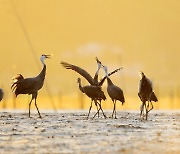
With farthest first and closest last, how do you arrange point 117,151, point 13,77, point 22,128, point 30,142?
point 13,77
point 22,128
point 30,142
point 117,151

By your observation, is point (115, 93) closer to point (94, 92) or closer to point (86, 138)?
point (94, 92)

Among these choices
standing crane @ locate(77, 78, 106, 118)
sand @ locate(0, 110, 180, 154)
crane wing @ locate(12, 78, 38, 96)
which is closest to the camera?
sand @ locate(0, 110, 180, 154)

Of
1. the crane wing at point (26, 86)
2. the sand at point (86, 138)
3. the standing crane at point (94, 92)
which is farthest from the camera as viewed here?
the crane wing at point (26, 86)

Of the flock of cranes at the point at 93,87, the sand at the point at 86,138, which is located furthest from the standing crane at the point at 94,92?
the sand at the point at 86,138

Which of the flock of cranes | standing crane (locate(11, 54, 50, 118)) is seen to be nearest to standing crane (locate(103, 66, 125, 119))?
the flock of cranes

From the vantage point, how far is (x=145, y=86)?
1108 inches

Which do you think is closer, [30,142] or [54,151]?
[54,151]

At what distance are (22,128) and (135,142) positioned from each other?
6.15m

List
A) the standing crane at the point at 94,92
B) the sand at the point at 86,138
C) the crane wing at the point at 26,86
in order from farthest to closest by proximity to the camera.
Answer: the crane wing at the point at 26,86 → the standing crane at the point at 94,92 → the sand at the point at 86,138

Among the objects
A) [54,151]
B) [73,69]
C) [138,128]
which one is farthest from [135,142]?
[73,69]

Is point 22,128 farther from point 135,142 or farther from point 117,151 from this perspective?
point 117,151

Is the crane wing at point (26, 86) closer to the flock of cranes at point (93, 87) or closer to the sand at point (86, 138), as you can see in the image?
the flock of cranes at point (93, 87)

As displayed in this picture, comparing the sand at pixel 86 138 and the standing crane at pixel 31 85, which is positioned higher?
the standing crane at pixel 31 85

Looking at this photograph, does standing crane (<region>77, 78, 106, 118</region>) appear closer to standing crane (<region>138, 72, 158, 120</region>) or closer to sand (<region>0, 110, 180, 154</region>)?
standing crane (<region>138, 72, 158, 120</region>)
